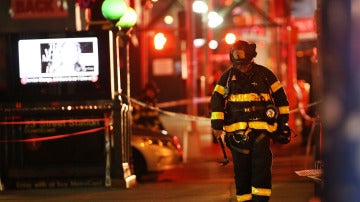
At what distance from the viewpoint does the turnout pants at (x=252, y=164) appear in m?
7.17

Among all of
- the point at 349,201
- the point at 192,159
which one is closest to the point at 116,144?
the point at 192,159

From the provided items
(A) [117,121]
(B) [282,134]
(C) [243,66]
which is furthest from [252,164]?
(A) [117,121]

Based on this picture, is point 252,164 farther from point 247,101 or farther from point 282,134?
point 247,101

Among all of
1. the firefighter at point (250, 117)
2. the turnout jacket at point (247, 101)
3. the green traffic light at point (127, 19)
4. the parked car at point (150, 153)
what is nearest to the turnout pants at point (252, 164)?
the firefighter at point (250, 117)

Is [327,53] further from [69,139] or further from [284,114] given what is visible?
[69,139]

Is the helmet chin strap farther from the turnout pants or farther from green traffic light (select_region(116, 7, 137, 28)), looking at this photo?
green traffic light (select_region(116, 7, 137, 28))

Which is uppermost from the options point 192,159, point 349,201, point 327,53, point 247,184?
point 327,53

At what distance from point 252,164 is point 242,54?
1052mm

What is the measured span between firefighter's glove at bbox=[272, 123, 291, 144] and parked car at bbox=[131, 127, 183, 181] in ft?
15.5

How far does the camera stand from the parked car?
1184 cm

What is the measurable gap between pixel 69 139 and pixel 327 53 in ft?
25.9

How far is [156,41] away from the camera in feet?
59.5

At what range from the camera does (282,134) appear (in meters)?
7.30

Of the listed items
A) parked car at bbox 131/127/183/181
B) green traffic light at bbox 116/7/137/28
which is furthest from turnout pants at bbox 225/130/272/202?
parked car at bbox 131/127/183/181
